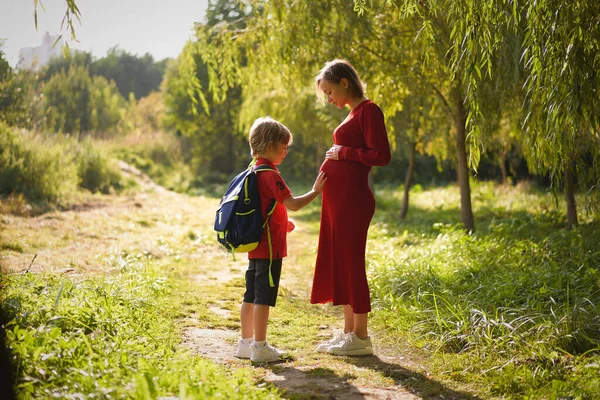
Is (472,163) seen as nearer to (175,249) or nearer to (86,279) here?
(86,279)

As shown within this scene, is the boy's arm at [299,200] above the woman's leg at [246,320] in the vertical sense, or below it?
above

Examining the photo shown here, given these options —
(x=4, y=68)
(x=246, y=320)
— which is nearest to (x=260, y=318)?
(x=246, y=320)

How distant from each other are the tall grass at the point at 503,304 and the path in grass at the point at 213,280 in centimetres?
37

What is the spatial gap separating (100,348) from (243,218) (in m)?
1.16

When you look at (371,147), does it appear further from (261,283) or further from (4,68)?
(4,68)

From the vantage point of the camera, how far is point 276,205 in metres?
3.76

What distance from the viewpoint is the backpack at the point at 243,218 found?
142 inches

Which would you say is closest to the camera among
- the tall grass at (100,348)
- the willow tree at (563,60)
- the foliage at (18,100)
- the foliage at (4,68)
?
the tall grass at (100,348)

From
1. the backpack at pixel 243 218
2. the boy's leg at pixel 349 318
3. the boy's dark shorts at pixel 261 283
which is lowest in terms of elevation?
the boy's leg at pixel 349 318

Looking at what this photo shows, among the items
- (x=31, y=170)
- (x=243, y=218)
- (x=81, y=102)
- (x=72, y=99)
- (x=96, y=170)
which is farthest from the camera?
(x=81, y=102)

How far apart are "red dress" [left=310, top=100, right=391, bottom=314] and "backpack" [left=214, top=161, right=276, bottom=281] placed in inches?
18.9

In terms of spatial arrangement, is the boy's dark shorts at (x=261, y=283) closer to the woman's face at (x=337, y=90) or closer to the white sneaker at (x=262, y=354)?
the white sneaker at (x=262, y=354)

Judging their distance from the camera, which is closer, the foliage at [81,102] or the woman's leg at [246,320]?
the woman's leg at [246,320]

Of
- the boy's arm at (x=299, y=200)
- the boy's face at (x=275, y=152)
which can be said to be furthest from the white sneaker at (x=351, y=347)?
the boy's face at (x=275, y=152)
